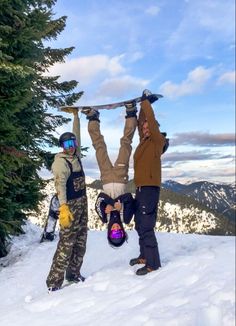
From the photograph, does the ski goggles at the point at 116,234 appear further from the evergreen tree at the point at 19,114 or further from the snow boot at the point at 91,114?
the evergreen tree at the point at 19,114

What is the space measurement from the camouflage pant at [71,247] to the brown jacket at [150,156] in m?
1.32

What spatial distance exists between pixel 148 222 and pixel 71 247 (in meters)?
1.62

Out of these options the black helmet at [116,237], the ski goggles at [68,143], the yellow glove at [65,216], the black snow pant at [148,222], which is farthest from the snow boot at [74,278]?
the ski goggles at [68,143]

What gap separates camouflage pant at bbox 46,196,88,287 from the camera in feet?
25.2

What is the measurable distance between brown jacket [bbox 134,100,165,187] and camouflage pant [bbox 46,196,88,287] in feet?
4.33

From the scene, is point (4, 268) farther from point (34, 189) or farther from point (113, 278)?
point (113, 278)

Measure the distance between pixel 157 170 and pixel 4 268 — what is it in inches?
247

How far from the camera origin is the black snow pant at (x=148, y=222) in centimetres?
734

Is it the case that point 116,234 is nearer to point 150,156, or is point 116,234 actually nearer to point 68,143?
point 150,156

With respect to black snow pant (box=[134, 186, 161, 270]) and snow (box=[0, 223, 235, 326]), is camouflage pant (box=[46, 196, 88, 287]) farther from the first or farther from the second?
black snow pant (box=[134, 186, 161, 270])

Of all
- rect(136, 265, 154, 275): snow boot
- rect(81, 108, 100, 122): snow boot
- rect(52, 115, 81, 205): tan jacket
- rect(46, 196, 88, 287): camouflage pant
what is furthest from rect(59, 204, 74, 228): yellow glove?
rect(81, 108, 100, 122): snow boot

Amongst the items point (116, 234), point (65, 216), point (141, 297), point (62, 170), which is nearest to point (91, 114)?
point (62, 170)

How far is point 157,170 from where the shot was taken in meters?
7.47

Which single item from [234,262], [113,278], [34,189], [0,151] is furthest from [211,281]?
[34,189]
